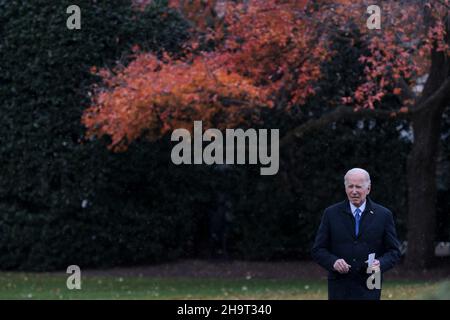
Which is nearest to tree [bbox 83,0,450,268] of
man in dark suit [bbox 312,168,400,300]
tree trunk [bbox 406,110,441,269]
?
tree trunk [bbox 406,110,441,269]

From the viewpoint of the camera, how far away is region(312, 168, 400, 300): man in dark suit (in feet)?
22.9

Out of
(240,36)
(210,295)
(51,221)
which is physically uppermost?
(240,36)

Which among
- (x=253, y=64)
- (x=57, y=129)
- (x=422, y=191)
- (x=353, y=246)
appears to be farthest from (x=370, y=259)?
(x=57, y=129)

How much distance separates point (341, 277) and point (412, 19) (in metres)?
7.67

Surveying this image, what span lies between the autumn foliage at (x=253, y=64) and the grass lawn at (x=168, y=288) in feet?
7.62

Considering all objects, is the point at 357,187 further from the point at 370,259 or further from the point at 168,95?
the point at 168,95

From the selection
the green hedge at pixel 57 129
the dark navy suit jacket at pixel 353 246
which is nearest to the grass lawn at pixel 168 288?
the green hedge at pixel 57 129

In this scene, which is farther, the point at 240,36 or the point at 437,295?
the point at 240,36

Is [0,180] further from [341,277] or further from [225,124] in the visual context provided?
[341,277]

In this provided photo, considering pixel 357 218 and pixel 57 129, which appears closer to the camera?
pixel 357 218

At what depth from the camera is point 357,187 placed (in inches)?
273

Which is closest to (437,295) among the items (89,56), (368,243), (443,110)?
(368,243)

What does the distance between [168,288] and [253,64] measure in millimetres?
3727

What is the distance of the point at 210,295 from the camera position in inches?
566
